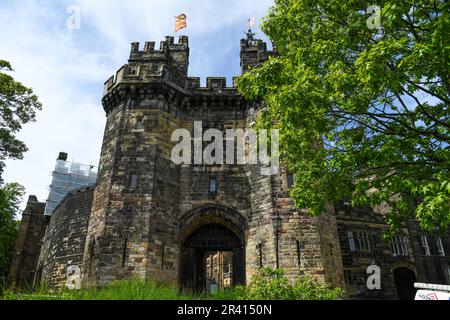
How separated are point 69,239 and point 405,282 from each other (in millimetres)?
21375

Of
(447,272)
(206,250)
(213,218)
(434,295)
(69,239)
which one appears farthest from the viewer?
(447,272)

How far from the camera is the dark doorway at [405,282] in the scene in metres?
20.4

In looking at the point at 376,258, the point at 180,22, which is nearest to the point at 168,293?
the point at 376,258

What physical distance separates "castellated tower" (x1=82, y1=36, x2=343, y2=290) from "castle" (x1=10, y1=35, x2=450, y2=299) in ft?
0.15

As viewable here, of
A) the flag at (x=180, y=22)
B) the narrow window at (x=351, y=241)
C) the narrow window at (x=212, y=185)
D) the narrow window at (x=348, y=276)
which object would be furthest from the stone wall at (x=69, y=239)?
the narrow window at (x=351, y=241)

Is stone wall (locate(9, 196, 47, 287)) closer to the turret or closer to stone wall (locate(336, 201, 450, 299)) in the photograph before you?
the turret

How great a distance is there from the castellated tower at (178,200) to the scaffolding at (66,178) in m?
19.9

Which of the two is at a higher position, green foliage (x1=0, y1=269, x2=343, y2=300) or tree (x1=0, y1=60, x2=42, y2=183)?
tree (x1=0, y1=60, x2=42, y2=183)

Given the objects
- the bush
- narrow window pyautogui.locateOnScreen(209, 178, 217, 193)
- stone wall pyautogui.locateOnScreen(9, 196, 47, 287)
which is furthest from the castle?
stone wall pyautogui.locateOnScreen(9, 196, 47, 287)

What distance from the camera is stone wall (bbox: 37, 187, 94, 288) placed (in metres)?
17.1

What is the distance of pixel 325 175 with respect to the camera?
798cm

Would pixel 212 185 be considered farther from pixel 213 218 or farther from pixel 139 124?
pixel 139 124

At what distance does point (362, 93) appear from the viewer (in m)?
7.36
